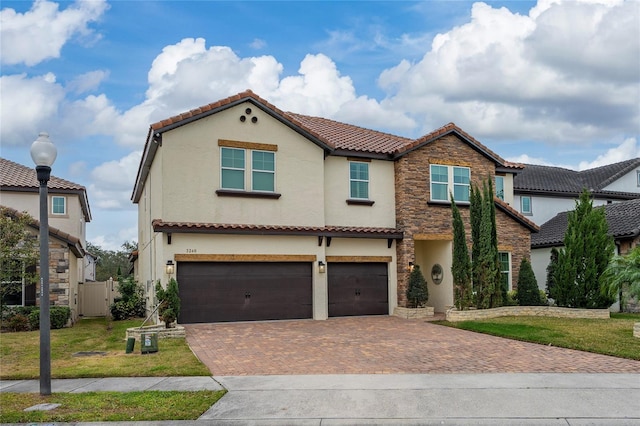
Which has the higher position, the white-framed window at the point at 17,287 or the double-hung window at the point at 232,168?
the double-hung window at the point at 232,168

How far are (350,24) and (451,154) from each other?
824cm

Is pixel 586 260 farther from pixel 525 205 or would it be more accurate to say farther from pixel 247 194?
pixel 525 205

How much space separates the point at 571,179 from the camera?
3822 cm

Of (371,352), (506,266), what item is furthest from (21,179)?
(506,266)

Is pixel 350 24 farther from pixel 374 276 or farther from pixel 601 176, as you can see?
pixel 601 176

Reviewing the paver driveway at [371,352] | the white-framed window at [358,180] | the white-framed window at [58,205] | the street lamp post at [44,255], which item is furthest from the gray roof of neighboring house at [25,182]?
the street lamp post at [44,255]

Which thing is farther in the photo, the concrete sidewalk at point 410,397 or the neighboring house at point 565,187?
the neighboring house at point 565,187

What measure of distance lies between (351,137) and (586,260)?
10.6m

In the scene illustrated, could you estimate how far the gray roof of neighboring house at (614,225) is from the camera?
23672mm

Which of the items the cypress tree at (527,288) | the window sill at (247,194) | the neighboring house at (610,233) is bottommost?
the cypress tree at (527,288)

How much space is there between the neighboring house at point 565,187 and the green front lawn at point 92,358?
83.9 feet

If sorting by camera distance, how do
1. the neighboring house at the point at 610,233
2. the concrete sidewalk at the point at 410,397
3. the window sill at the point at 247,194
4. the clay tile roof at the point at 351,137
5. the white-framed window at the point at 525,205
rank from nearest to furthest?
1. the concrete sidewalk at the point at 410,397
2. the window sill at the point at 247,194
3. the clay tile roof at the point at 351,137
4. the neighboring house at the point at 610,233
5. the white-framed window at the point at 525,205

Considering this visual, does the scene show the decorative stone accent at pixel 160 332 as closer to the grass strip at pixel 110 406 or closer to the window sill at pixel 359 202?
the grass strip at pixel 110 406

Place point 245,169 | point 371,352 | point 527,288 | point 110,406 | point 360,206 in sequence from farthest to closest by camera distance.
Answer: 1. point 360,206
2. point 527,288
3. point 245,169
4. point 371,352
5. point 110,406
